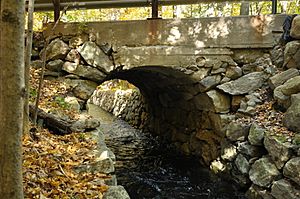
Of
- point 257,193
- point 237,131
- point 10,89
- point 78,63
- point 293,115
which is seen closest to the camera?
point 10,89

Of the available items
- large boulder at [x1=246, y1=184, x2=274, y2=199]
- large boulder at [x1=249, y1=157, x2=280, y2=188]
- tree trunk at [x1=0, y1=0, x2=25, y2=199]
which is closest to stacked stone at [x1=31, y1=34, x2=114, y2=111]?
large boulder at [x1=249, y1=157, x2=280, y2=188]

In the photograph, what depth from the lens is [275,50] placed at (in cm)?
684

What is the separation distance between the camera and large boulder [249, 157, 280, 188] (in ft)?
16.7

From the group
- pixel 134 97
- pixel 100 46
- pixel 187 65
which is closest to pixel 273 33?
pixel 187 65

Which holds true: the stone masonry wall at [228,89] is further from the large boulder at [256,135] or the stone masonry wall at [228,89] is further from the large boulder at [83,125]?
the large boulder at [83,125]

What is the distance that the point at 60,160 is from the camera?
364 cm

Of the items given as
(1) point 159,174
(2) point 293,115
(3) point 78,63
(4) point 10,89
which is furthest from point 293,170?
(3) point 78,63

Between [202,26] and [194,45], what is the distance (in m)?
0.44

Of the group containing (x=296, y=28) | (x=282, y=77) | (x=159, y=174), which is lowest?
(x=159, y=174)

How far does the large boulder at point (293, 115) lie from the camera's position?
16.8 feet

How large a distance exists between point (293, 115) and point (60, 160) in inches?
148

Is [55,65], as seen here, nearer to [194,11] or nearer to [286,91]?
[286,91]

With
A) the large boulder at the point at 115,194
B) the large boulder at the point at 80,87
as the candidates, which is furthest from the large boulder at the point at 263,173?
the large boulder at the point at 80,87

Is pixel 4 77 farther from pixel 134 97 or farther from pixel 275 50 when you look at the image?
pixel 134 97
